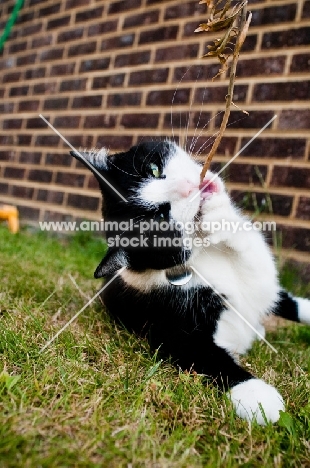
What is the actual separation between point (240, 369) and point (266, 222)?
3.87 ft

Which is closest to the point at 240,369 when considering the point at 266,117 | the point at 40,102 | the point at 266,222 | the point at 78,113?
the point at 266,222

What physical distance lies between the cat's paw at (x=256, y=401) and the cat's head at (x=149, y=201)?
41 centimetres

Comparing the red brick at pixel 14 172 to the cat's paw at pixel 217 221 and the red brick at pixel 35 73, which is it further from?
the cat's paw at pixel 217 221

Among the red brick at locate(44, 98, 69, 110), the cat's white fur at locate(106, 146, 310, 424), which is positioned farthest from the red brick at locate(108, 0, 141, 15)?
the cat's white fur at locate(106, 146, 310, 424)

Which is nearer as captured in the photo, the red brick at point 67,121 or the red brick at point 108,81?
the red brick at point 108,81

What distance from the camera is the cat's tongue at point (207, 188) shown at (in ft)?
4.40

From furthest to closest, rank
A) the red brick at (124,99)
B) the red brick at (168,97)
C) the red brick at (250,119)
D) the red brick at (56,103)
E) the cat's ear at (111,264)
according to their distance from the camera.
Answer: the red brick at (56,103) → the red brick at (124,99) → the red brick at (168,97) → the red brick at (250,119) → the cat's ear at (111,264)

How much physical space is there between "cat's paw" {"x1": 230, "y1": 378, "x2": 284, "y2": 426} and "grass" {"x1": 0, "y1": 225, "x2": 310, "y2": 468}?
3 centimetres

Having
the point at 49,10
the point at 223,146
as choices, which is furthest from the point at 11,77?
the point at 223,146

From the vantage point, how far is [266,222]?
2.22 metres

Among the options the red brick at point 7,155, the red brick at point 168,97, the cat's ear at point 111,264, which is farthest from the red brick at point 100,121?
the cat's ear at point 111,264

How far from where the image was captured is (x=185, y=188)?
1.29 metres

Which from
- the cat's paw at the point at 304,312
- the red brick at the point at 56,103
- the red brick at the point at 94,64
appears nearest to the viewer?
the cat's paw at the point at 304,312

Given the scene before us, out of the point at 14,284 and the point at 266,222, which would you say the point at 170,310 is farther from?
the point at 266,222
